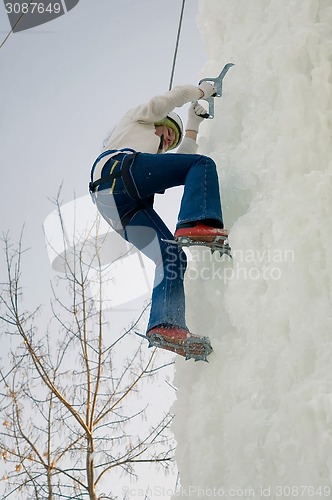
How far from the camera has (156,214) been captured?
224 cm

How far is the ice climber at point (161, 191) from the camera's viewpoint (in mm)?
1957

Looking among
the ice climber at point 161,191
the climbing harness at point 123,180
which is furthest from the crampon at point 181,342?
the climbing harness at point 123,180

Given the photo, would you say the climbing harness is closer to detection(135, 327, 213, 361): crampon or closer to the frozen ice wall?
the frozen ice wall

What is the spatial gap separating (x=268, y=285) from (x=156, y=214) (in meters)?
0.56

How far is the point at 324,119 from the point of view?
210 centimetres

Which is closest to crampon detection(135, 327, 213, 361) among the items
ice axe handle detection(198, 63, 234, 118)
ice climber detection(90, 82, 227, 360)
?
ice climber detection(90, 82, 227, 360)

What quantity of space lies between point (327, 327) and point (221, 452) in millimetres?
517

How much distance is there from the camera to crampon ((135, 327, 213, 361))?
1.93 metres

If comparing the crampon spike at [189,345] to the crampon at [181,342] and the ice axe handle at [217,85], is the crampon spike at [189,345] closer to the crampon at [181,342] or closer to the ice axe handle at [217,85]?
the crampon at [181,342]

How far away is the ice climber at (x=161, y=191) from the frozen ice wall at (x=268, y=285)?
0.45ft

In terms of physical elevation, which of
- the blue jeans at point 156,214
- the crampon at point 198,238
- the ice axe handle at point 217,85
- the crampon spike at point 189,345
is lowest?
the crampon spike at point 189,345

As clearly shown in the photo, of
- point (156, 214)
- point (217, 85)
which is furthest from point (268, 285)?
point (217, 85)

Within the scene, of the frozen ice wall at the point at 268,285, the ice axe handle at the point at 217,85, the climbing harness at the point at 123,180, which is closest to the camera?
the frozen ice wall at the point at 268,285

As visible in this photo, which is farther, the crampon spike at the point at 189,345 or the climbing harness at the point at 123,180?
the climbing harness at the point at 123,180
